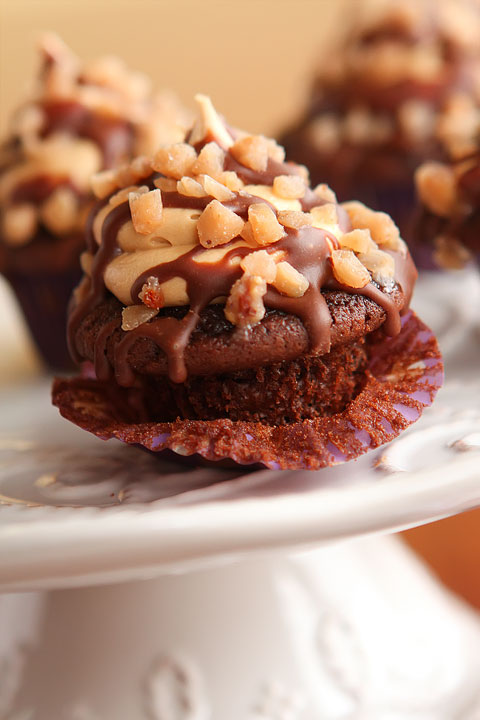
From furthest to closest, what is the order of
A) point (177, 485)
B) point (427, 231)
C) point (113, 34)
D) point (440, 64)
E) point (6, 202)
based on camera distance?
point (113, 34)
point (440, 64)
point (6, 202)
point (427, 231)
point (177, 485)

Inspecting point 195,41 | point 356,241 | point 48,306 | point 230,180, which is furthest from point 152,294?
point 195,41

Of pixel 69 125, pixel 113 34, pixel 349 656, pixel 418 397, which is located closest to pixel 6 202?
pixel 69 125

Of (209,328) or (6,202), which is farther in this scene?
(6,202)

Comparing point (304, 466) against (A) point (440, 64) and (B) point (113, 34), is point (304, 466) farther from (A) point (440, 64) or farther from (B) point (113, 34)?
(B) point (113, 34)

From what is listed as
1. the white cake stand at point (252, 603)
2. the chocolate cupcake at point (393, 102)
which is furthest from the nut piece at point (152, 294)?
the chocolate cupcake at point (393, 102)

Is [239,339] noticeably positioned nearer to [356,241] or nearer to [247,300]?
[247,300]

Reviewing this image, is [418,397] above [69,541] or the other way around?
above
